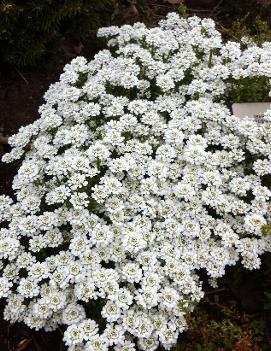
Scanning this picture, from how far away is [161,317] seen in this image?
9.73ft

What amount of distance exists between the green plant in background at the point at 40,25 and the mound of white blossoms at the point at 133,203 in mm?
683

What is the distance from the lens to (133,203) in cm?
320

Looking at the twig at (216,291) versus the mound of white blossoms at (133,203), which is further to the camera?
the twig at (216,291)

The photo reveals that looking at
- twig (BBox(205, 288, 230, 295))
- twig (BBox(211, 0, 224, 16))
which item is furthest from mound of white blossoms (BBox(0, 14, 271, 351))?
twig (BBox(211, 0, 224, 16))

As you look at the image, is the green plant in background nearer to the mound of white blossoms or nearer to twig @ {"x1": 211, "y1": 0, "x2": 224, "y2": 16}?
the mound of white blossoms

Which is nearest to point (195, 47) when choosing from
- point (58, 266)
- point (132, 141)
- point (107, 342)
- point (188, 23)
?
point (188, 23)

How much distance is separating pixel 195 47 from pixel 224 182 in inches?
55.7

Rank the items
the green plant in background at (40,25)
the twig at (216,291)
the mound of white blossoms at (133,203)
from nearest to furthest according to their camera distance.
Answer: the mound of white blossoms at (133,203)
the twig at (216,291)
the green plant in background at (40,25)

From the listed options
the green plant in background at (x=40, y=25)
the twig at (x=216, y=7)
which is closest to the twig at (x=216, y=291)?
the green plant in background at (x=40, y=25)

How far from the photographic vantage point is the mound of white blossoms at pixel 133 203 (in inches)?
116

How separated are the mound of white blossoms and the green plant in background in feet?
2.24

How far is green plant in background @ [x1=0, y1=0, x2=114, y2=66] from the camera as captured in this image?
4105 mm

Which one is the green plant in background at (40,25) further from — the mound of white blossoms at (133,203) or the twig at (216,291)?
the twig at (216,291)

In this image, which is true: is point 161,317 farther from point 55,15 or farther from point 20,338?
point 55,15
